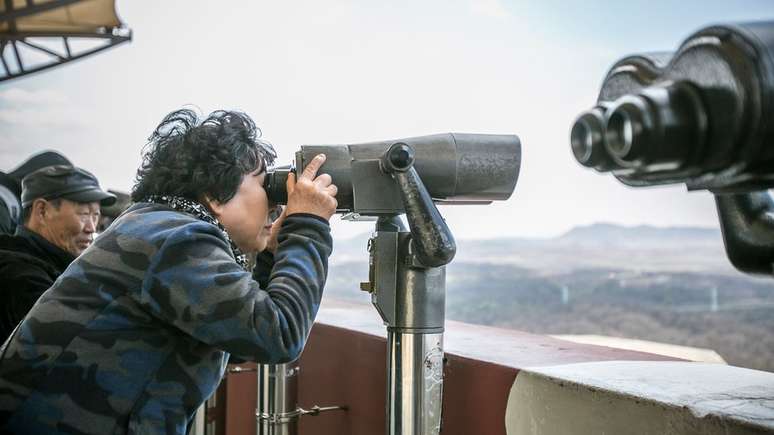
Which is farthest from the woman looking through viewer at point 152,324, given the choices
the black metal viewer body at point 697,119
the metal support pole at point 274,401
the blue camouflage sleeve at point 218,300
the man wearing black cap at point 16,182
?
the man wearing black cap at point 16,182

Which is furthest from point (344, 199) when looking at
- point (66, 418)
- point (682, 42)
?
point (682, 42)

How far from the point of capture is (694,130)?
1.59 ft

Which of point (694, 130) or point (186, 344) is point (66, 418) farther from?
point (694, 130)

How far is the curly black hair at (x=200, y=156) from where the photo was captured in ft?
4.17

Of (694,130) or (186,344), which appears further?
(186,344)

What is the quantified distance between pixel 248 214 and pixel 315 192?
14cm

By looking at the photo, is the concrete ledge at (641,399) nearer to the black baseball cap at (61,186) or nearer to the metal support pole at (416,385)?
the metal support pole at (416,385)

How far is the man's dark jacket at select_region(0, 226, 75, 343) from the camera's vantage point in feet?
6.13

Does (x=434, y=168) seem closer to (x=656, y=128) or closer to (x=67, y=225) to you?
(x=656, y=128)

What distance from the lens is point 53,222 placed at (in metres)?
2.37

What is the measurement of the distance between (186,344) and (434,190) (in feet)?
1.40

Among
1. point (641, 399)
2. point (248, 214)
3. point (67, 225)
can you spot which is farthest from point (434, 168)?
point (67, 225)

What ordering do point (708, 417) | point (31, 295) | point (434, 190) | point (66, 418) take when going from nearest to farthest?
point (708, 417), point (66, 418), point (434, 190), point (31, 295)

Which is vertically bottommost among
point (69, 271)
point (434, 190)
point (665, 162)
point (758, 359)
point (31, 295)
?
point (758, 359)
